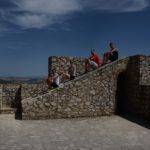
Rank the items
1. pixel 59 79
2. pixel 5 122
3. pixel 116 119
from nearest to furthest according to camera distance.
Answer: pixel 5 122
pixel 116 119
pixel 59 79

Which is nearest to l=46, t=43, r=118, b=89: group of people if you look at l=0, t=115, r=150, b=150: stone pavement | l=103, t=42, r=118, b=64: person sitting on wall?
l=103, t=42, r=118, b=64: person sitting on wall

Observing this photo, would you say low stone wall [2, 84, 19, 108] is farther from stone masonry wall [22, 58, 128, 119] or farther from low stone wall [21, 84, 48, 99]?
stone masonry wall [22, 58, 128, 119]

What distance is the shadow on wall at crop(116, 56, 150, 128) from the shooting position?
15.4 meters

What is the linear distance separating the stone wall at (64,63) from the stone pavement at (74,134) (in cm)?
406

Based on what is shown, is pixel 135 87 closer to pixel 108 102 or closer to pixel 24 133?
pixel 108 102

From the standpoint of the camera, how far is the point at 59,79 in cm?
1731

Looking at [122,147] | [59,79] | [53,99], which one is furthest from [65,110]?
[122,147]

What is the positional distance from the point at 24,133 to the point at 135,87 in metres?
5.90

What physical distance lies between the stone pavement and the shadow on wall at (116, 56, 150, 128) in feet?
2.82

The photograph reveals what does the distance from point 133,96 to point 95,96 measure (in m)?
1.73

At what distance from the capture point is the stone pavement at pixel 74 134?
11234mm

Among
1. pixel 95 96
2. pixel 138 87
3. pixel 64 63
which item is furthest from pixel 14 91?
pixel 138 87

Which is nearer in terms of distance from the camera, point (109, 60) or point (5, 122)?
point (5, 122)

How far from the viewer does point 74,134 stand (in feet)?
42.0
